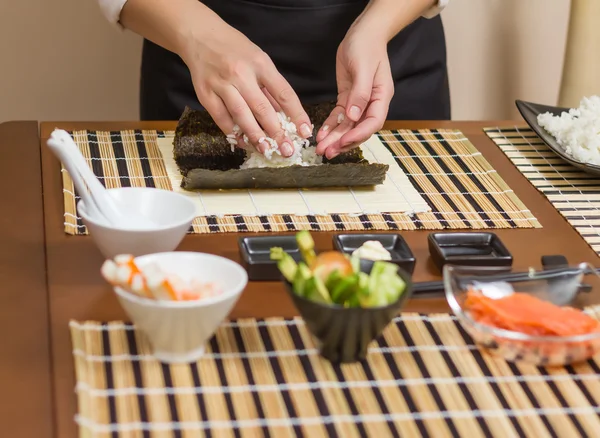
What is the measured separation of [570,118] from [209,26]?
2.34 feet

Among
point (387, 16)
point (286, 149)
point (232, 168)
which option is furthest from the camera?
point (387, 16)

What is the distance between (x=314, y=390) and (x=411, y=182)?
698 millimetres

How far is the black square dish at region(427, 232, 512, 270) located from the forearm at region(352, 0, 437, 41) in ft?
1.75

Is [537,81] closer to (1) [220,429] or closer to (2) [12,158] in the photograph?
(2) [12,158]

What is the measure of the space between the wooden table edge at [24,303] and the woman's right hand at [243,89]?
1.09ft

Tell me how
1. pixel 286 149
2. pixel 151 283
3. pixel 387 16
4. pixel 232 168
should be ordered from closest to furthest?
pixel 151 283 < pixel 286 149 < pixel 232 168 < pixel 387 16

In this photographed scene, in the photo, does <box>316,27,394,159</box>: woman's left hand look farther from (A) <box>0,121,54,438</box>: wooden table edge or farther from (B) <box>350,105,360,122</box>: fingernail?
(A) <box>0,121,54,438</box>: wooden table edge

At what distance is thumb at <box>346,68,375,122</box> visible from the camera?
1532 millimetres

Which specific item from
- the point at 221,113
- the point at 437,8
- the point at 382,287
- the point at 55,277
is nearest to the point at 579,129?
the point at 437,8

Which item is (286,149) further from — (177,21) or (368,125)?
(177,21)

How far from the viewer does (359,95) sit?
1.54 metres

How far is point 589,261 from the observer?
1.30 metres

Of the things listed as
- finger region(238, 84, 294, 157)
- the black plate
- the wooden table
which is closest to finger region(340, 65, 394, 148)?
finger region(238, 84, 294, 157)

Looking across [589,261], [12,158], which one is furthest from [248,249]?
[12,158]
